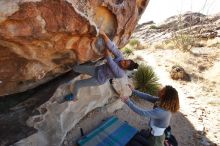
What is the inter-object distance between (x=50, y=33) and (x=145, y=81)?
5372 millimetres

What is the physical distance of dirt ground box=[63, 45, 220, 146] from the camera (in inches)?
283

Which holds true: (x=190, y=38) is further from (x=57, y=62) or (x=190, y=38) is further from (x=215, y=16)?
(x=57, y=62)

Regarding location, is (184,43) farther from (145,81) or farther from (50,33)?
(50,33)

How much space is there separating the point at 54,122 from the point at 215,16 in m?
20.7

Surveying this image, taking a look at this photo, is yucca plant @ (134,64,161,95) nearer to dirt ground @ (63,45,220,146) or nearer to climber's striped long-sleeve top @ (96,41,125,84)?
dirt ground @ (63,45,220,146)

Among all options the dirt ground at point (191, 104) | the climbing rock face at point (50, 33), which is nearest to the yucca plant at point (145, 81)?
the dirt ground at point (191, 104)

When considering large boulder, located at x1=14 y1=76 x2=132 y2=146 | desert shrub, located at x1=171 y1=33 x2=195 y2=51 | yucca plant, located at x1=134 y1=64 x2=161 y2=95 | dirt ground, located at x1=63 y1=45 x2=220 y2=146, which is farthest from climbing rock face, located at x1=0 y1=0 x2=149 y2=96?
desert shrub, located at x1=171 y1=33 x2=195 y2=51

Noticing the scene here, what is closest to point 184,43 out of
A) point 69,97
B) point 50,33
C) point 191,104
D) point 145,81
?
point 191,104

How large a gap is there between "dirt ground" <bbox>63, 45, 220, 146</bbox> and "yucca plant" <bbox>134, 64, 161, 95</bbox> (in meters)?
0.48

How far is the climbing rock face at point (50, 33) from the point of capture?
379cm

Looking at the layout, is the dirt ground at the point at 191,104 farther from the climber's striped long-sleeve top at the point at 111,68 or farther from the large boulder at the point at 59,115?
the climber's striped long-sleeve top at the point at 111,68

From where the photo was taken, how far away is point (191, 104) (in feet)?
29.9

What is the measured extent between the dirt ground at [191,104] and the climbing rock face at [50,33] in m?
2.06

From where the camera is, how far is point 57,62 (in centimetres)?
506
